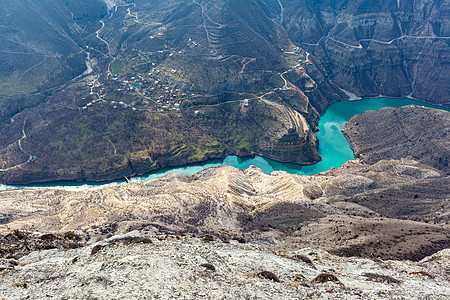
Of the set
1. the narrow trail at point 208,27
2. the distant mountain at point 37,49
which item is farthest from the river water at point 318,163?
the narrow trail at point 208,27

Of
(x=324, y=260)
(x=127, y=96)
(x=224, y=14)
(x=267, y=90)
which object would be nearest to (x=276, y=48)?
(x=224, y=14)

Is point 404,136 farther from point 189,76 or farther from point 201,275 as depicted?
point 201,275

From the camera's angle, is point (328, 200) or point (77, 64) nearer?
point (328, 200)

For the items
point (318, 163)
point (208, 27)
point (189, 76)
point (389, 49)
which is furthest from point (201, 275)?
point (389, 49)

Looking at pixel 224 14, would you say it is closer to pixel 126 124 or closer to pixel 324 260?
pixel 126 124

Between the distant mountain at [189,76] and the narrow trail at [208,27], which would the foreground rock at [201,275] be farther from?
the narrow trail at [208,27]

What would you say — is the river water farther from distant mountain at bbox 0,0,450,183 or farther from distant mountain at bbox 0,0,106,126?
distant mountain at bbox 0,0,106,126
